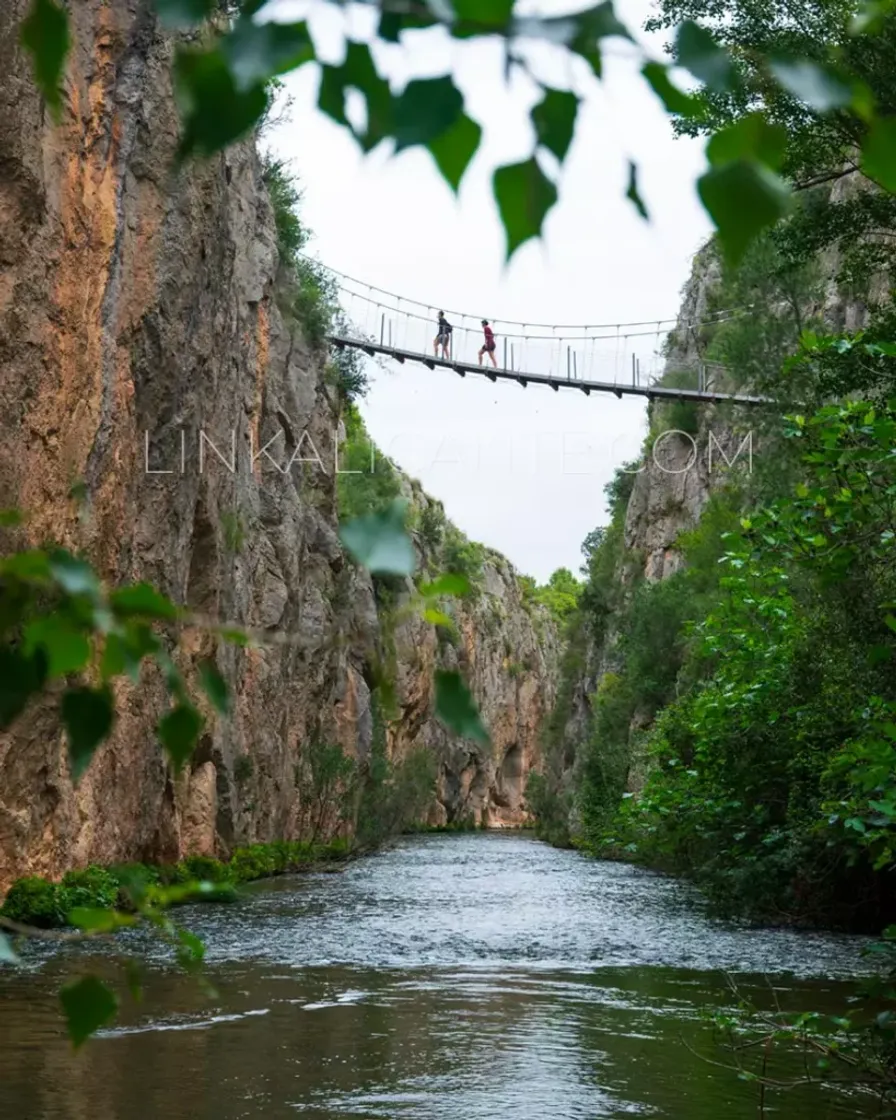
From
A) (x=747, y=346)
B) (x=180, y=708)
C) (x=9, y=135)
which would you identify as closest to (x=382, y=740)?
(x=747, y=346)

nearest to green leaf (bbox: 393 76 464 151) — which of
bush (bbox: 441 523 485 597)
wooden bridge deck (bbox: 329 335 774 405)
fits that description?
wooden bridge deck (bbox: 329 335 774 405)

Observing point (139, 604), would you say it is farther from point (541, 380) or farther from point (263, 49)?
point (541, 380)

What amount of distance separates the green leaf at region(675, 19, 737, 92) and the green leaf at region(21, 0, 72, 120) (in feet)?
1.37

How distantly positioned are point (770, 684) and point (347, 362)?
113 ft

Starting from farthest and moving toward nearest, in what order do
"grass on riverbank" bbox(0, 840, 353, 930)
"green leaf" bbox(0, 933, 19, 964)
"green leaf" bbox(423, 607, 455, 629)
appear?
"grass on riverbank" bbox(0, 840, 353, 930), "green leaf" bbox(0, 933, 19, 964), "green leaf" bbox(423, 607, 455, 629)

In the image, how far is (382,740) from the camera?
4522 centimetres

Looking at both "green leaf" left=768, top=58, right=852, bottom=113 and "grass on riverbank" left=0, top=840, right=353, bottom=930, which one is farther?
"grass on riverbank" left=0, top=840, right=353, bottom=930

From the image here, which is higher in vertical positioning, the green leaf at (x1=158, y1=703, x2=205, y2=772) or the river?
the green leaf at (x1=158, y1=703, x2=205, y2=772)

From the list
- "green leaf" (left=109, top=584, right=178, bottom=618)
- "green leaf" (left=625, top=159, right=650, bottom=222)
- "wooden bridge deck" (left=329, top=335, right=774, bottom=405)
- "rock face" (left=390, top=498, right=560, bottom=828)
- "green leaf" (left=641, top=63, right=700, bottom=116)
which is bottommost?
"green leaf" (left=109, top=584, right=178, bottom=618)

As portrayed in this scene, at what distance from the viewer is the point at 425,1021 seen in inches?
353

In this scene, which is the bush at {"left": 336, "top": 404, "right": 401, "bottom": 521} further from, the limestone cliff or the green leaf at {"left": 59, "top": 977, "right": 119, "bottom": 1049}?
the green leaf at {"left": 59, "top": 977, "right": 119, "bottom": 1049}

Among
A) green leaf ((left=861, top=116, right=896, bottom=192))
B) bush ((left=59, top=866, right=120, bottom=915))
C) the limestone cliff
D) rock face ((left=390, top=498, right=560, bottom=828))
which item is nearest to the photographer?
green leaf ((left=861, top=116, right=896, bottom=192))

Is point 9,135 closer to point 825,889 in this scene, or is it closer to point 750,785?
point 750,785

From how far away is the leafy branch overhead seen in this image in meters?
0.90
